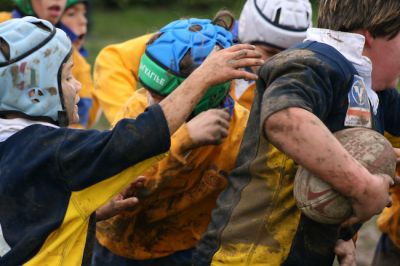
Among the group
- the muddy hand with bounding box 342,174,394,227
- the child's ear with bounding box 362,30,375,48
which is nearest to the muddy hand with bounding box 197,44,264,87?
the child's ear with bounding box 362,30,375,48

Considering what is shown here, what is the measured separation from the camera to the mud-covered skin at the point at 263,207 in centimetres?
320

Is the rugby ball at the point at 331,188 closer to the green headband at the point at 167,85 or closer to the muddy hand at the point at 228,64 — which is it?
the muddy hand at the point at 228,64

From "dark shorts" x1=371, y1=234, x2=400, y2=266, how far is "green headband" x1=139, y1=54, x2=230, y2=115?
1451 millimetres

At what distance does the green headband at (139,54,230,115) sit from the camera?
4023 mm

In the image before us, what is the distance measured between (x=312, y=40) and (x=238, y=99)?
77.0 inches

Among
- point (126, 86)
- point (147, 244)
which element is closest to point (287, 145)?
point (147, 244)

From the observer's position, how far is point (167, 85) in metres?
4.04

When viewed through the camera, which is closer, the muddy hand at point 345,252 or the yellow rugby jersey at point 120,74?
the muddy hand at point 345,252

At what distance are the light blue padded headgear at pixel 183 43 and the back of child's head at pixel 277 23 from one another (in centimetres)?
104

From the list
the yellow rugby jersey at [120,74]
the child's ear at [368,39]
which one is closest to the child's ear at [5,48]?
the child's ear at [368,39]

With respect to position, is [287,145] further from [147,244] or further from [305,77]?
[147,244]

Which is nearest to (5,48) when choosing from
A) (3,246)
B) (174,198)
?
(3,246)

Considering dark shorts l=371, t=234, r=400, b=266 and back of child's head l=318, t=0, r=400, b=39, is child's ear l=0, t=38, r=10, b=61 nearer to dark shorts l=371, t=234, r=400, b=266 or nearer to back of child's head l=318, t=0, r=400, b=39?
back of child's head l=318, t=0, r=400, b=39

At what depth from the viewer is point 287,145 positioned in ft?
9.66
